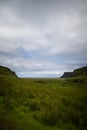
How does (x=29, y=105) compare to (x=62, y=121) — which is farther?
(x=29, y=105)

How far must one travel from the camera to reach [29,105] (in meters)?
13.6

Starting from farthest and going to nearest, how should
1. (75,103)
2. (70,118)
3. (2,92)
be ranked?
(2,92) < (75,103) < (70,118)

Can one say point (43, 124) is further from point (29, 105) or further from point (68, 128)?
point (29, 105)

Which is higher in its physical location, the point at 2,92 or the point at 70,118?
the point at 2,92

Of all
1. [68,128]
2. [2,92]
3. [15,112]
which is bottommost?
[68,128]

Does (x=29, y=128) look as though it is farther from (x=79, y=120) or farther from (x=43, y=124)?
(x=79, y=120)

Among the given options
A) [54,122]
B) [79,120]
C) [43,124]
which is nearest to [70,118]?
[79,120]

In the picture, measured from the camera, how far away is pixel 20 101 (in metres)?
14.2

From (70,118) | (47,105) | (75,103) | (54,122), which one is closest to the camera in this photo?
(54,122)

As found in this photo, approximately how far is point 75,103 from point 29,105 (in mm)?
4613

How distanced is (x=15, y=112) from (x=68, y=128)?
155 inches

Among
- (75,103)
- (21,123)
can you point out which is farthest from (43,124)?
(75,103)

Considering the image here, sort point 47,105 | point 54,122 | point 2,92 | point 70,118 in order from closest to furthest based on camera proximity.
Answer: point 54,122 < point 70,118 < point 47,105 < point 2,92

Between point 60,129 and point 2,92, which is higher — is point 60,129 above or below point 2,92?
below
